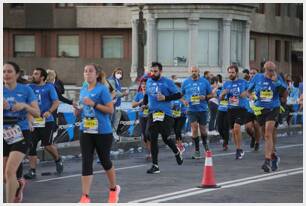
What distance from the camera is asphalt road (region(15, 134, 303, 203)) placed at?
11.5 meters

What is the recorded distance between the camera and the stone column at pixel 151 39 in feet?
139

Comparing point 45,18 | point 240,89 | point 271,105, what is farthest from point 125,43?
point 271,105

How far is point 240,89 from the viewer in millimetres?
18188

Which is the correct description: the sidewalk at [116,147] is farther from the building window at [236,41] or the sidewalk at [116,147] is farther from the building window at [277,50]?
the building window at [277,50]

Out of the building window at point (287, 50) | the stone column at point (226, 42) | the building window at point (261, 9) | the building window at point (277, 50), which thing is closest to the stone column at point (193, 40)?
the stone column at point (226, 42)

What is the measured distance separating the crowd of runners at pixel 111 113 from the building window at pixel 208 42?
1974cm

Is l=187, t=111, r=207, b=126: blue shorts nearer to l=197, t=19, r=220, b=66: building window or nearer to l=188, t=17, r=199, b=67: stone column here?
l=188, t=17, r=199, b=67: stone column

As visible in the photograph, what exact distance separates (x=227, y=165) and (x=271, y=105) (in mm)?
1616

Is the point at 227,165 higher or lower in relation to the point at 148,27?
lower

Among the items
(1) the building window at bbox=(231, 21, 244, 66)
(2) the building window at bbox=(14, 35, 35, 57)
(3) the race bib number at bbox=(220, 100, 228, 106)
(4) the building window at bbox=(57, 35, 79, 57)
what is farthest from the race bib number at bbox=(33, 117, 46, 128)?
(2) the building window at bbox=(14, 35, 35, 57)

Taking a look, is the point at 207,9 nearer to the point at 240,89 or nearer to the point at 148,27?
the point at 148,27

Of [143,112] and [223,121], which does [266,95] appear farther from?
[223,121]

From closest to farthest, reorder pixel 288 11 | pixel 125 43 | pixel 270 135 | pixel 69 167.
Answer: pixel 270 135, pixel 69 167, pixel 125 43, pixel 288 11

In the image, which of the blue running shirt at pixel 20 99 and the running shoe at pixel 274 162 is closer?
the blue running shirt at pixel 20 99
